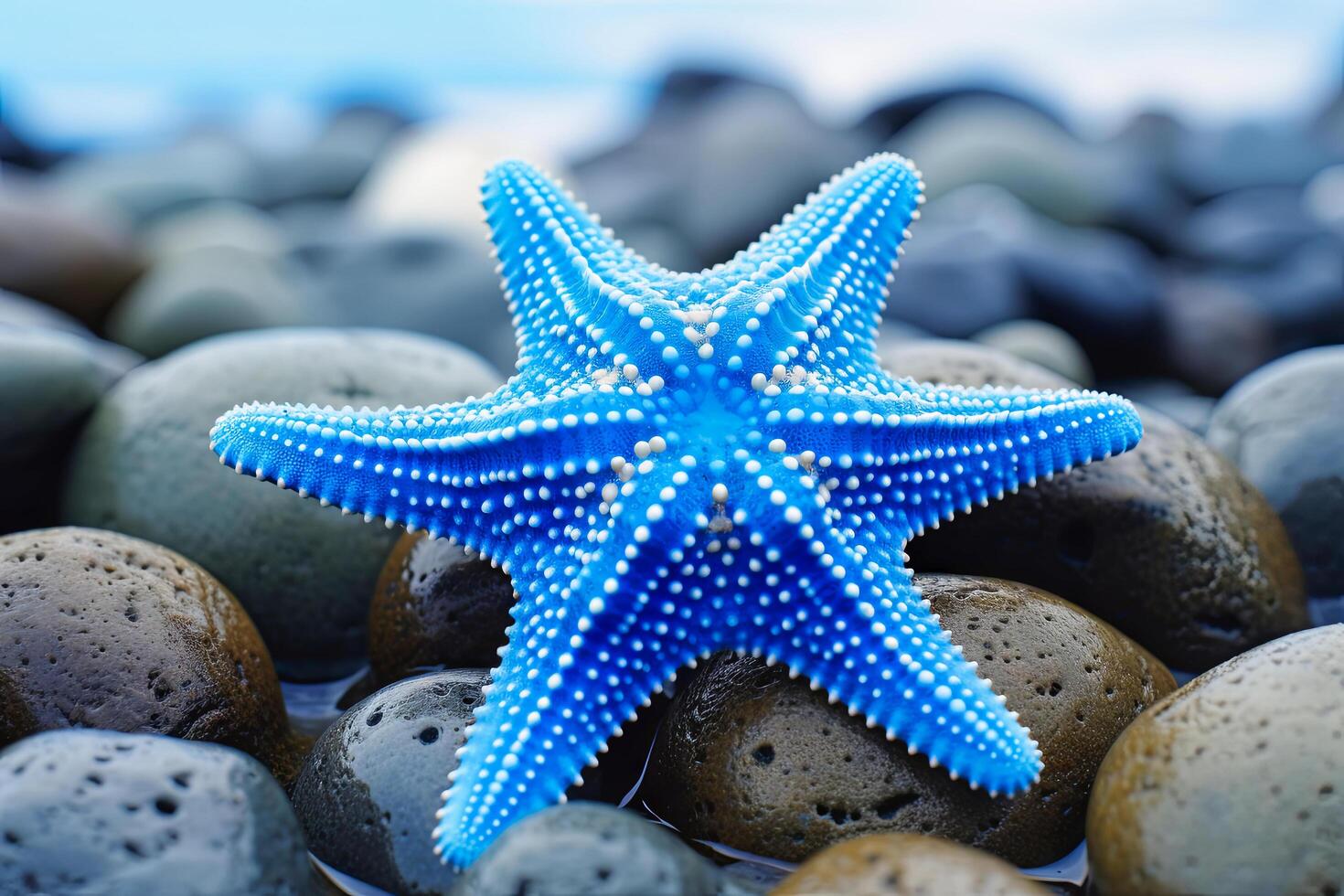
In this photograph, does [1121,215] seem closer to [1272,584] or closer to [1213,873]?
[1272,584]

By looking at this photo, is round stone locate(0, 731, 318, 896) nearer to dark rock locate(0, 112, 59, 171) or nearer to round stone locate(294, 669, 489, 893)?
round stone locate(294, 669, 489, 893)

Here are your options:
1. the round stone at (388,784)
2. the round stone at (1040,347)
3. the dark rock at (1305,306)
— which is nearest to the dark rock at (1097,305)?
the round stone at (1040,347)

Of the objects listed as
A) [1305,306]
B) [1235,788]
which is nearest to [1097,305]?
[1305,306]

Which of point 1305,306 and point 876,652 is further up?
point 876,652

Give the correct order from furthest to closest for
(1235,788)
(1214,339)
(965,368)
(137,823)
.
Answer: (1214,339)
(965,368)
(1235,788)
(137,823)

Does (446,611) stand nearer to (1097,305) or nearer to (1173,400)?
(1173,400)

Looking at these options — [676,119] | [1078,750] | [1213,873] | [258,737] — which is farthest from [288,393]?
[676,119]
